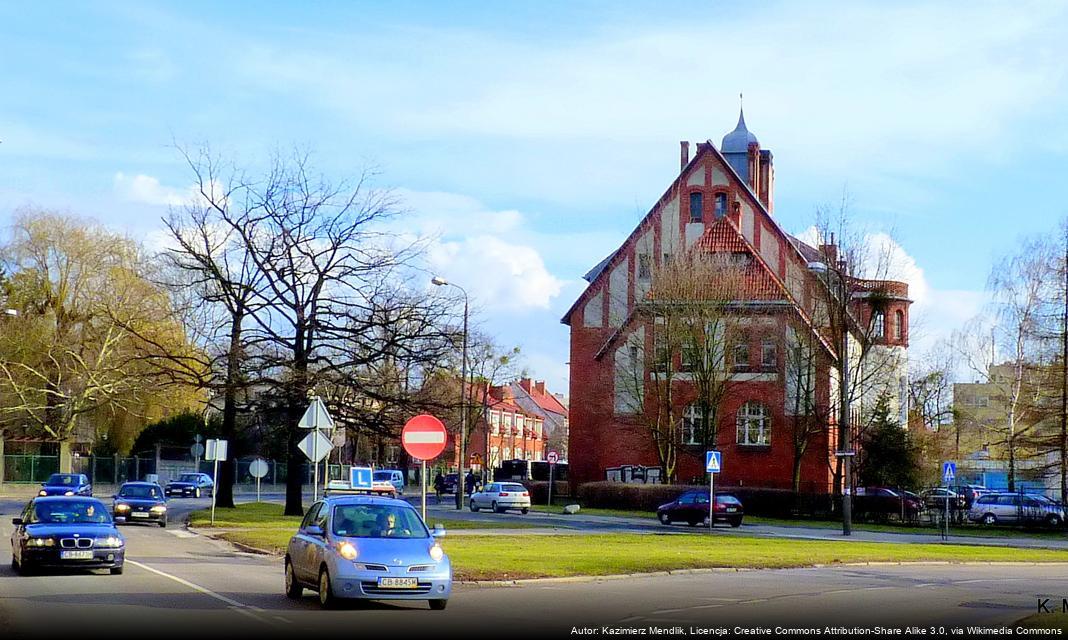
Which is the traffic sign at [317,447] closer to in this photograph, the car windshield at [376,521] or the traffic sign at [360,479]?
the traffic sign at [360,479]

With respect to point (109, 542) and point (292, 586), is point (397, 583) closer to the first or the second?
point (292, 586)

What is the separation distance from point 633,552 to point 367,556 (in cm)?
1423

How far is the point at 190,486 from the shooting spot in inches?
2729

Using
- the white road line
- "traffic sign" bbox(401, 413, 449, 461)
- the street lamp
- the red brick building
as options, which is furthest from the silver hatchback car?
the white road line

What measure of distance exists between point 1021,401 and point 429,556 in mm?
59164

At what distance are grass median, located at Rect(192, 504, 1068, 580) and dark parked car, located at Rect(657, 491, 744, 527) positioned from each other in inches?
282

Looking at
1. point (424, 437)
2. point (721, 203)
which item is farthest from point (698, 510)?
point (424, 437)

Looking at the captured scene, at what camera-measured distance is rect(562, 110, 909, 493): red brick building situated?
59.8 meters

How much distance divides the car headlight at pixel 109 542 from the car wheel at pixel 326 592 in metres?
6.28

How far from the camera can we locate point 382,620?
1462 cm

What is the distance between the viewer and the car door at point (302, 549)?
16.9 metres

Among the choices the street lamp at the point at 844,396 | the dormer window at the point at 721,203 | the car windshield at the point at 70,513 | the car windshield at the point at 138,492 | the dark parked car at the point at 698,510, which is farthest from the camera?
the dormer window at the point at 721,203

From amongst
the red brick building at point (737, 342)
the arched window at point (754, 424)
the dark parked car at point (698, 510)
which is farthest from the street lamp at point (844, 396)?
the arched window at point (754, 424)

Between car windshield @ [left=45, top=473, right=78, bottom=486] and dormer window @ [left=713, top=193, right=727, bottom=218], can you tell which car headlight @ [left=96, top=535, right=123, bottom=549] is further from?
dormer window @ [left=713, top=193, right=727, bottom=218]
